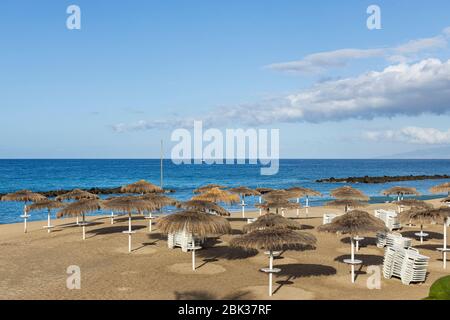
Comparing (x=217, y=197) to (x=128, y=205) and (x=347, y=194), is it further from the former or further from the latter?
(x=347, y=194)

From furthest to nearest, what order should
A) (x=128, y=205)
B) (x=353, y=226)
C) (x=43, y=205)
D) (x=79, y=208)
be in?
1. (x=43, y=205)
2. (x=79, y=208)
3. (x=128, y=205)
4. (x=353, y=226)

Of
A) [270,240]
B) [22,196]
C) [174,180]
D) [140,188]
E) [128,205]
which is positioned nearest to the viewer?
[270,240]

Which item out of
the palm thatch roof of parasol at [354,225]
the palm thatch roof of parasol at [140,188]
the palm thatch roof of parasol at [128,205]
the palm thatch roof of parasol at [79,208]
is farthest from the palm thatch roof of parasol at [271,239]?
the palm thatch roof of parasol at [140,188]

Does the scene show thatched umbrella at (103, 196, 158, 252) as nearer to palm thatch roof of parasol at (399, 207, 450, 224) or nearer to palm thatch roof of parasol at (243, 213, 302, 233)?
palm thatch roof of parasol at (243, 213, 302, 233)

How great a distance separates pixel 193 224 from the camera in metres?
13.2

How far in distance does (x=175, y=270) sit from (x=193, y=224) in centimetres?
186

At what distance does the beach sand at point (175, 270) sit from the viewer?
37.4 ft

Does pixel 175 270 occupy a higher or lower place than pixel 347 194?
lower

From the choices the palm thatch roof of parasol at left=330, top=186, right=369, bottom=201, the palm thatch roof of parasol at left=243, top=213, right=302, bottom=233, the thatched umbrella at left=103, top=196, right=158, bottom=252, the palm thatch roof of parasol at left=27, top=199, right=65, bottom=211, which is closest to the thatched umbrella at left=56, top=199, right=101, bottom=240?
the thatched umbrella at left=103, top=196, right=158, bottom=252

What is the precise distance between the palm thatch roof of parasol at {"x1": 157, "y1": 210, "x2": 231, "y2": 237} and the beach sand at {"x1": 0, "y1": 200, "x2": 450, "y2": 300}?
1394 millimetres

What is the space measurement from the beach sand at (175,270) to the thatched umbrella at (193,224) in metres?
1.38

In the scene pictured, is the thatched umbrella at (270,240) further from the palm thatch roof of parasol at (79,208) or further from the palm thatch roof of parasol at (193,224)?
the palm thatch roof of parasol at (79,208)

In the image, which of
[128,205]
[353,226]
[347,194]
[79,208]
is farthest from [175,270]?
[347,194]
